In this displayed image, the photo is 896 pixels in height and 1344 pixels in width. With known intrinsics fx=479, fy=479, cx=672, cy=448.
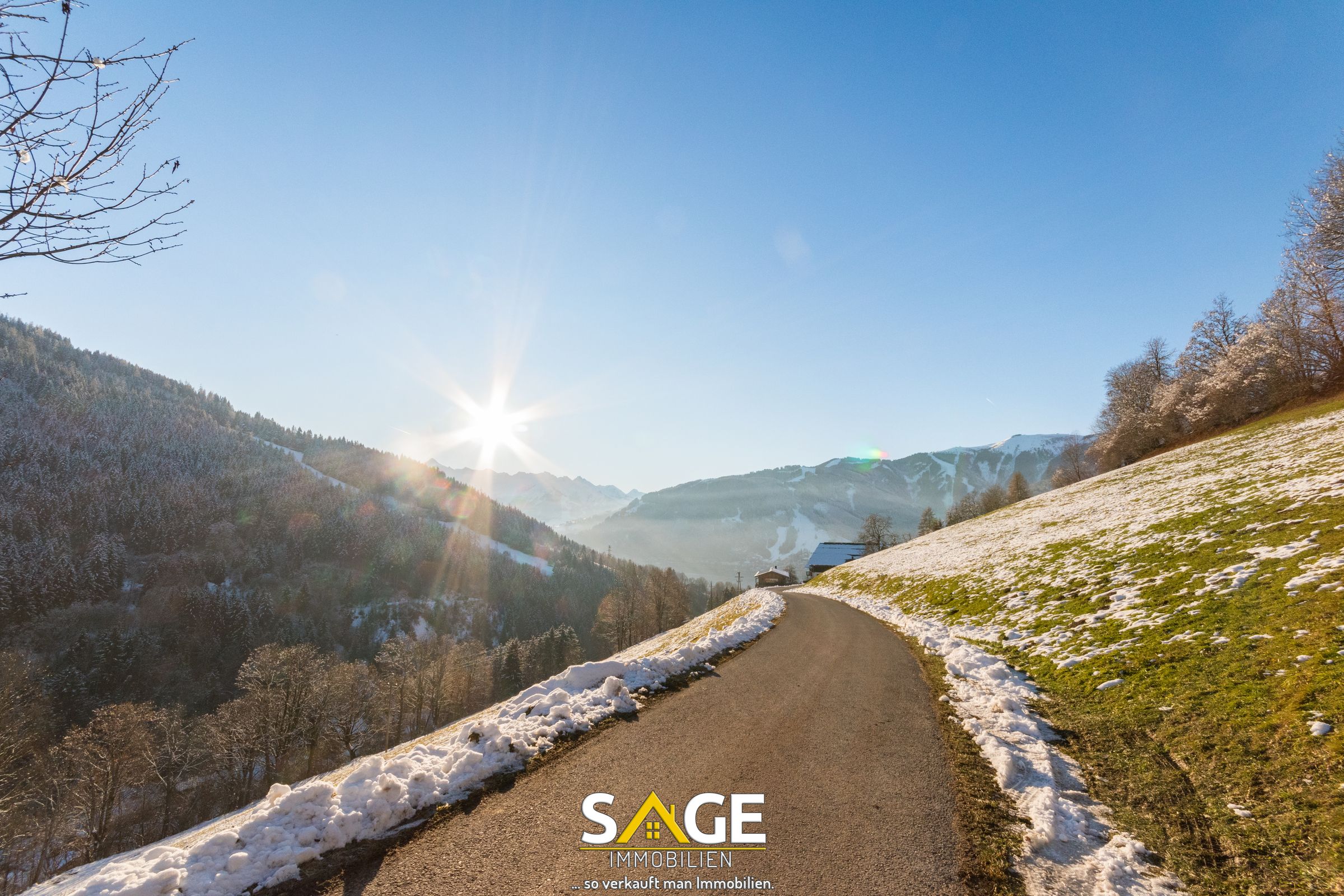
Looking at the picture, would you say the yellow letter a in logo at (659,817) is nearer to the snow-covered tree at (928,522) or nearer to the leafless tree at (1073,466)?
the leafless tree at (1073,466)

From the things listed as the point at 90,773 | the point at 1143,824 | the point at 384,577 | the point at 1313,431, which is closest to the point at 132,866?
the point at 1143,824

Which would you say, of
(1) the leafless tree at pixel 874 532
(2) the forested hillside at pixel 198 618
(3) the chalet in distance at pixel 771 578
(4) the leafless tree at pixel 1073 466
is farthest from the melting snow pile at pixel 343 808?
(3) the chalet in distance at pixel 771 578

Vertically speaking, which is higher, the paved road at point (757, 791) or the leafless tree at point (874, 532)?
the paved road at point (757, 791)

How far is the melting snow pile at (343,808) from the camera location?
4852 millimetres

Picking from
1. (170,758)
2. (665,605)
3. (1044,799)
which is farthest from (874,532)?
(170,758)

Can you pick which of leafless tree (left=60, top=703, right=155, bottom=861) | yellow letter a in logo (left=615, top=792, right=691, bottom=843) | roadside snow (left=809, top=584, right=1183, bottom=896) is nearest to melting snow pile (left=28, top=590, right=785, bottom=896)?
yellow letter a in logo (left=615, top=792, right=691, bottom=843)

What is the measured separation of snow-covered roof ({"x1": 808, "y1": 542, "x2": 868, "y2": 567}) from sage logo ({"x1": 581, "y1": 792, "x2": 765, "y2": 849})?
372 ft

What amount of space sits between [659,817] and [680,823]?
29 cm

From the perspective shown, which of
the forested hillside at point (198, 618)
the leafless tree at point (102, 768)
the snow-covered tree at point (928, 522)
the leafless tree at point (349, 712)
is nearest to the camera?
the leafless tree at point (102, 768)

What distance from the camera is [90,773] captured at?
41.6 meters

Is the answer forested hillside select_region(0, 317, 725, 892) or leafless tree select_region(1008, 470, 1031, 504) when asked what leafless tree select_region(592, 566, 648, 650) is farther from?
leafless tree select_region(1008, 470, 1031, 504)

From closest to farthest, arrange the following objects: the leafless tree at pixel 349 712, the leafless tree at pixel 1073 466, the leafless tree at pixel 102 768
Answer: the leafless tree at pixel 102 768 < the leafless tree at pixel 349 712 < the leafless tree at pixel 1073 466

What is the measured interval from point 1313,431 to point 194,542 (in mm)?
211935

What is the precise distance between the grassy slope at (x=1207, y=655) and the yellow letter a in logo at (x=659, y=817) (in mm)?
5517
